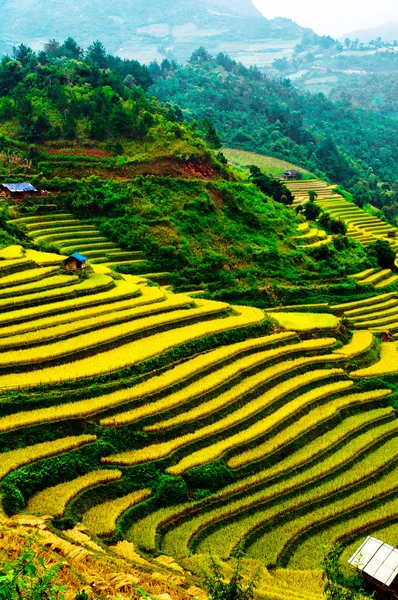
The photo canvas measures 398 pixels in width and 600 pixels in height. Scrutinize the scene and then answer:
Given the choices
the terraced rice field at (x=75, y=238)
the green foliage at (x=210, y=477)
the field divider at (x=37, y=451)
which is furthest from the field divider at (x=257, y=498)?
the terraced rice field at (x=75, y=238)

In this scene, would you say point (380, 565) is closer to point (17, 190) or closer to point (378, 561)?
point (378, 561)

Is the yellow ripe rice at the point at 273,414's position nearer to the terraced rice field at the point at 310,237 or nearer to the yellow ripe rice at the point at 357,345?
the yellow ripe rice at the point at 357,345

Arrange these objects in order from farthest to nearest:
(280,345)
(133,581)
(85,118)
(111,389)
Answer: (85,118)
(280,345)
(111,389)
(133,581)

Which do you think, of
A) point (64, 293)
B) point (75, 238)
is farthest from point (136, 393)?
point (75, 238)

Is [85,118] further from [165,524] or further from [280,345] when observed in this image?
[165,524]

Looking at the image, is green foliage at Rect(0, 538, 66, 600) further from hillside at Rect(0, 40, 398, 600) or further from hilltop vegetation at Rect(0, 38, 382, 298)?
hilltop vegetation at Rect(0, 38, 382, 298)

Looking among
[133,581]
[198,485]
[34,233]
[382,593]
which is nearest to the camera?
[133,581]

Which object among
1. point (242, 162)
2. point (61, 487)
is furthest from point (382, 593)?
point (242, 162)
